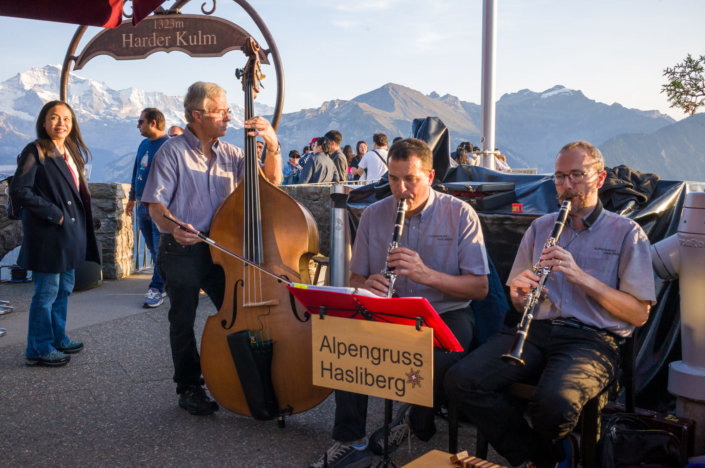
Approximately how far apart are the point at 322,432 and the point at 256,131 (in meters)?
1.57

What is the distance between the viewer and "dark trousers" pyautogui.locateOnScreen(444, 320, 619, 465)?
190cm

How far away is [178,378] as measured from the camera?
287 cm

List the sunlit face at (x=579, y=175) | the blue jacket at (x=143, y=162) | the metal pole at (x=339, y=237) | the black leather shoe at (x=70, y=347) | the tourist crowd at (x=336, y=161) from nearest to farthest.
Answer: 1. the sunlit face at (x=579, y=175)
2. the metal pole at (x=339, y=237)
3. the black leather shoe at (x=70, y=347)
4. the blue jacket at (x=143, y=162)
5. the tourist crowd at (x=336, y=161)

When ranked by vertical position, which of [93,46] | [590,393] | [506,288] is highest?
[93,46]

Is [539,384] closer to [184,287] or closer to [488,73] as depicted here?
[184,287]

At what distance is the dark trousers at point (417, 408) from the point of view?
2236mm

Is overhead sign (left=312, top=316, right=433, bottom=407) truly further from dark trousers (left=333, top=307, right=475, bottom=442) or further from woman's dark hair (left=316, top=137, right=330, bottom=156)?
woman's dark hair (left=316, top=137, right=330, bottom=156)

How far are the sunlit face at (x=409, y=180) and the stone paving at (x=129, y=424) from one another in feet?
3.97

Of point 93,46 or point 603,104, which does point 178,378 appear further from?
point 603,104

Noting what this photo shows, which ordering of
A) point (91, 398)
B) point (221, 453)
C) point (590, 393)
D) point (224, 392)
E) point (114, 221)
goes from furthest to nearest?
point (114, 221), point (91, 398), point (224, 392), point (221, 453), point (590, 393)

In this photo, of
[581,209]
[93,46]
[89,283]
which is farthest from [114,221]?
[581,209]

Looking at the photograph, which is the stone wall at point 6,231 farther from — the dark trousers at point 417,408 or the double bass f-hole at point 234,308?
the dark trousers at point 417,408

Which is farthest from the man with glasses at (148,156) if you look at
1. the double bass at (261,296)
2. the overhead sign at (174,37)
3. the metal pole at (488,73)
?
the metal pole at (488,73)

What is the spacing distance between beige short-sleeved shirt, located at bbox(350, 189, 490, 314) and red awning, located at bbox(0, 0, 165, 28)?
1.43m
